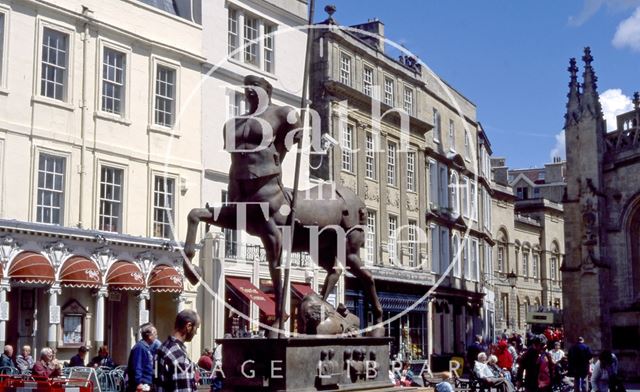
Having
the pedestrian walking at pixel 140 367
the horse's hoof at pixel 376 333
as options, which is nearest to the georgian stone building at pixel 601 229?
the horse's hoof at pixel 376 333

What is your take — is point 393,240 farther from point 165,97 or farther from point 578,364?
point 578,364

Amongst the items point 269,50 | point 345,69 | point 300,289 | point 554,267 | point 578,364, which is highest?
point 345,69

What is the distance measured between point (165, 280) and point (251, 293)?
124 inches

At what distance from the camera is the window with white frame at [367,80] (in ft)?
117

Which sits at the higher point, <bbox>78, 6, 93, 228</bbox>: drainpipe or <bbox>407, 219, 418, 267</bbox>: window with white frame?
<bbox>78, 6, 93, 228</bbox>: drainpipe

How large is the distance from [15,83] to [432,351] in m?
24.2

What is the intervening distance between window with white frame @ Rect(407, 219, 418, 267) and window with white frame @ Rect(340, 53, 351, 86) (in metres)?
7.54

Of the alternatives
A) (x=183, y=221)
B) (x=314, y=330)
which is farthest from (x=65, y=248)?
(x=314, y=330)

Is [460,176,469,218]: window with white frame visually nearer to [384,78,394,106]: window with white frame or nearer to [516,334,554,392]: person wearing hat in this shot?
[384,78,394,106]: window with white frame

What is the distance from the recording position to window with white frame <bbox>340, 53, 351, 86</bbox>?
112 ft

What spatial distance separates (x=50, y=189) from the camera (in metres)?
22.1

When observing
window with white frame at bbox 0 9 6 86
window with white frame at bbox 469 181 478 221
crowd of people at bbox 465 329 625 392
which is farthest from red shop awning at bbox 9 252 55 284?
window with white frame at bbox 469 181 478 221

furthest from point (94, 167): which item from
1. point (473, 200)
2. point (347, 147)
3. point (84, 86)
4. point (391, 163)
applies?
point (473, 200)

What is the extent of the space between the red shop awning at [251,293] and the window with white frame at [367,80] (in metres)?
11.7
